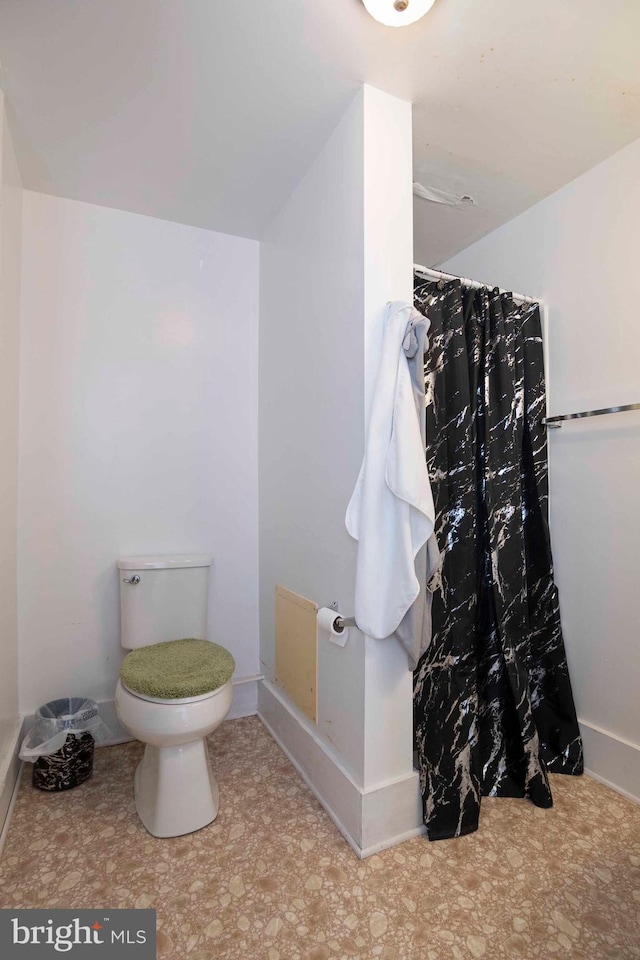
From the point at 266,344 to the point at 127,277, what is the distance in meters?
0.65

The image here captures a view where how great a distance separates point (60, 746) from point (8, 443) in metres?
1.08

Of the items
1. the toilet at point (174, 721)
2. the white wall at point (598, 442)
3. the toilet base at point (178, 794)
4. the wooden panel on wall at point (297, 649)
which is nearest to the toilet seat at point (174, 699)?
the toilet at point (174, 721)

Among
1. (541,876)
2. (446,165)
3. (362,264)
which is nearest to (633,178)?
(446,165)

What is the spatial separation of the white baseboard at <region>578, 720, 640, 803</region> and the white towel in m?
1.03

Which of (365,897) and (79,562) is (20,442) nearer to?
(79,562)

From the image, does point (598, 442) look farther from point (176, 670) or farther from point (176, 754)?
point (176, 754)

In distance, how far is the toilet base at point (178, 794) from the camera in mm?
1450

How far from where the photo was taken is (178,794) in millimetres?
1468

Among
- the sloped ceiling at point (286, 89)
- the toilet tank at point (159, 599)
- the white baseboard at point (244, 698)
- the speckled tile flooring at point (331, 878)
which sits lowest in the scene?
the speckled tile flooring at point (331, 878)

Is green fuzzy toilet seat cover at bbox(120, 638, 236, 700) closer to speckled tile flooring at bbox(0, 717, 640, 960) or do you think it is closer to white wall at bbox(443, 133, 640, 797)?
speckled tile flooring at bbox(0, 717, 640, 960)

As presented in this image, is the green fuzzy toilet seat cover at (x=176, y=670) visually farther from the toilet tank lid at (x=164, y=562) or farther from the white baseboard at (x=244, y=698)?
the white baseboard at (x=244, y=698)

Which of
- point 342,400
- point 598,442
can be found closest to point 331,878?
point 342,400

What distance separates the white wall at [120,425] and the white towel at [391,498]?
107 cm

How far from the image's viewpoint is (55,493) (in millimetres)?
1925
